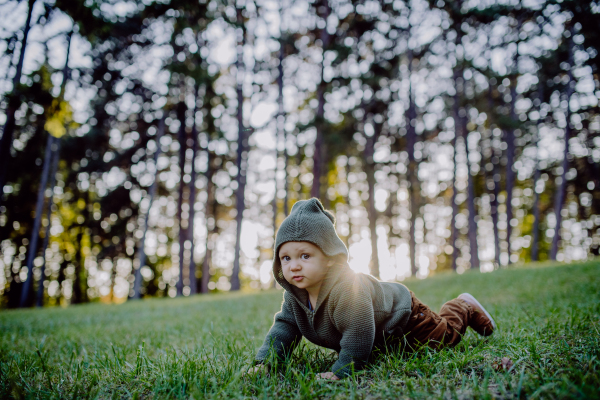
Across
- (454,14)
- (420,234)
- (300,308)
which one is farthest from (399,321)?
(420,234)

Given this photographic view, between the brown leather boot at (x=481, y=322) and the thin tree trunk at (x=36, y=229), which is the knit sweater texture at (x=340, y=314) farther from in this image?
the thin tree trunk at (x=36, y=229)

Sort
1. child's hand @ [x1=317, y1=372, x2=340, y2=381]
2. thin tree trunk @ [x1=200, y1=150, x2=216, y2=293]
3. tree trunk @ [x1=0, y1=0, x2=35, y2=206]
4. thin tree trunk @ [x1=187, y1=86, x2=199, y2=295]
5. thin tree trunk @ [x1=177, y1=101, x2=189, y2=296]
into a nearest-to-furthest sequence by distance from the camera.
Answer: child's hand @ [x1=317, y1=372, x2=340, y2=381]
tree trunk @ [x1=0, y1=0, x2=35, y2=206]
thin tree trunk @ [x1=187, y1=86, x2=199, y2=295]
thin tree trunk @ [x1=177, y1=101, x2=189, y2=296]
thin tree trunk @ [x1=200, y1=150, x2=216, y2=293]

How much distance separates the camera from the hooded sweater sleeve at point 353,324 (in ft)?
6.14

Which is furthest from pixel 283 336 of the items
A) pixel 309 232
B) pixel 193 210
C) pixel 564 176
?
pixel 564 176

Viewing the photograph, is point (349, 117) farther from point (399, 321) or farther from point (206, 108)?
point (399, 321)

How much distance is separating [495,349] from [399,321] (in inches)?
23.3

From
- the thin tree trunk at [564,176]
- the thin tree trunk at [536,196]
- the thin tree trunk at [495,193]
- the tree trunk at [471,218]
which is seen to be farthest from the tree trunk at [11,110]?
the thin tree trunk at [536,196]

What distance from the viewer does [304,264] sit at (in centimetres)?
200

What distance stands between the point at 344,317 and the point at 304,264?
0.38 m

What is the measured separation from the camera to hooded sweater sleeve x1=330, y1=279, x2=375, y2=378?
1.87 metres

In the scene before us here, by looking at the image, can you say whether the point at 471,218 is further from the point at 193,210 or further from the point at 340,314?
the point at 340,314

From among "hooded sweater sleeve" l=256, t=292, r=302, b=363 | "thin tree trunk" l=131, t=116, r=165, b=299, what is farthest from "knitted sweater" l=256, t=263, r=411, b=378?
"thin tree trunk" l=131, t=116, r=165, b=299

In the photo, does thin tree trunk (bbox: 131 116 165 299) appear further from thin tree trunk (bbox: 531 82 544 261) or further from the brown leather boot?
thin tree trunk (bbox: 531 82 544 261)

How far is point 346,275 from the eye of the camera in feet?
6.82
